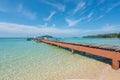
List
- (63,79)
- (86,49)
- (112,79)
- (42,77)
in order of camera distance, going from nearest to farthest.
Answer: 1. (112,79)
2. (63,79)
3. (42,77)
4. (86,49)

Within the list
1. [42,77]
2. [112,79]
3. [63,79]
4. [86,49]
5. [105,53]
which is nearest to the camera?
[112,79]

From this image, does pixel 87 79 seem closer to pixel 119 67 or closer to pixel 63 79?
pixel 63 79

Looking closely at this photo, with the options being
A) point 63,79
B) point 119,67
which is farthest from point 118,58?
point 63,79

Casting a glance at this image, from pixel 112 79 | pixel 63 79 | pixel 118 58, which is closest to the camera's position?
pixel 112 79

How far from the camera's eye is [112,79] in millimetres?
5004

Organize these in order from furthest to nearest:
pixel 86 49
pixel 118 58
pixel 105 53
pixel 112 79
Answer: pixel 86 49
pixel 105 53
pixel 118 58
pixel 112 79

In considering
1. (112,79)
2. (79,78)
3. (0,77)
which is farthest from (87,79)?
(0,77)

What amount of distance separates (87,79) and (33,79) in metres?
2.21

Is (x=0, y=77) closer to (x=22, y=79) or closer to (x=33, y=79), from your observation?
(x=22, y=79)

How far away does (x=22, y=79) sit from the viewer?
18.2 ft

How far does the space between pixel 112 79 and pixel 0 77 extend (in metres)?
4.69

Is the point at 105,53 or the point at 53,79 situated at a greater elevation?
the point at 105,53

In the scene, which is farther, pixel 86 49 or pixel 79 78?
pixel 86 49

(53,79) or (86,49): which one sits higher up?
(86,49)
